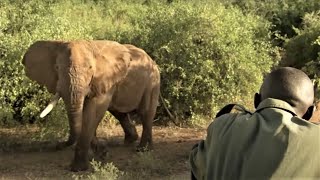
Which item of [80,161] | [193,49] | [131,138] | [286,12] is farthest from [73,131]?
[286,12]

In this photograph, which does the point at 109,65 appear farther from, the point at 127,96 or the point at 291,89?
the point at 291,89

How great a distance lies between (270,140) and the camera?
179 centimetres

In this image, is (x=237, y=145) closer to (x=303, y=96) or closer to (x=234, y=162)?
(x=234, y=162)

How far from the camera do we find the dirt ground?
759cm

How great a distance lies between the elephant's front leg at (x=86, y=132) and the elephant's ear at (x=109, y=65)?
0.20 m

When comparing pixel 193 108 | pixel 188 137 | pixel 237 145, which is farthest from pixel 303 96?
pixel 193 108

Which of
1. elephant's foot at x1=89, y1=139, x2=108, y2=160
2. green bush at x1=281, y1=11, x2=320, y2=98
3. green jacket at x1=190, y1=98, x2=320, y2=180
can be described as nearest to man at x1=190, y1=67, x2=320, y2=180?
green jacket at x1=190, y1=98, x2=320, y2=180

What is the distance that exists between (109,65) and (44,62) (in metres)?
0.97

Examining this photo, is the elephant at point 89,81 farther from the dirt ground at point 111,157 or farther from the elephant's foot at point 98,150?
the dirt ground at point 111,157

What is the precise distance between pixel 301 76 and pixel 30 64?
6.64 meters

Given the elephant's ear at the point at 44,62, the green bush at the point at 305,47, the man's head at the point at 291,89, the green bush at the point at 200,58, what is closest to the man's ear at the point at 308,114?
the man's head at the point at 291,89

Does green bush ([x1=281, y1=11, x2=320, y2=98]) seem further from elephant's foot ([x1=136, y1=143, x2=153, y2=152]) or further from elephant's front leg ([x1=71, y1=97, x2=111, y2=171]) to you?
elephant's front leg ([x1=71, y1=97, x2=111, y2=171])

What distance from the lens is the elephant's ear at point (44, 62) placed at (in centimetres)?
780

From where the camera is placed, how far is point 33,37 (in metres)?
9.62
